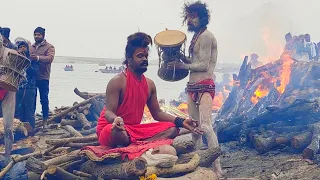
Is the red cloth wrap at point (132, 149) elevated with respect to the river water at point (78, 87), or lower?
elevated

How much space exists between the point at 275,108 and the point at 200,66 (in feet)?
10.0

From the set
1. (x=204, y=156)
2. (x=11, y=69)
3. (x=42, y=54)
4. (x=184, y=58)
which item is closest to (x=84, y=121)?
(x=42, y=54)

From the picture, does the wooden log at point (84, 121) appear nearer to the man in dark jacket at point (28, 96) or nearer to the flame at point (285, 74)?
the man in dark jacket at point (28, 96)

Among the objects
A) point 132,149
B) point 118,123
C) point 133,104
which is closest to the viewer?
point 118,123

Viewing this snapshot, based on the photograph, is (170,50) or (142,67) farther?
(170,50)

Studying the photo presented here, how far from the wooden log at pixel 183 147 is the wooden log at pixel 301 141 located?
9.21 ft

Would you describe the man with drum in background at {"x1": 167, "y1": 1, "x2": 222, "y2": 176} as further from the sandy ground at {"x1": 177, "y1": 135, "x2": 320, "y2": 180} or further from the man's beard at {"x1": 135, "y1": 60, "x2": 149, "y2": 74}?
the man's beard at {"x1": 135, "y1": 60, "x2": 149, "y2": 74}

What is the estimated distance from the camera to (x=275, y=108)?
9211 millimetres

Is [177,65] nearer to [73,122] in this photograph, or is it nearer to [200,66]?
[200,66]

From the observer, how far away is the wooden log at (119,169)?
Result: 5.09 m

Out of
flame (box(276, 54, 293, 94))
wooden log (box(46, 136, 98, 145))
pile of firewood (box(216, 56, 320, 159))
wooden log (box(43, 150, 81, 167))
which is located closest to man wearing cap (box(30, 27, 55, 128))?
wooden log (box(46, 136, 98, 145))

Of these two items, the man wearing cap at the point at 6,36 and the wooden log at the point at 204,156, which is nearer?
the wooden log at the point at 204,156

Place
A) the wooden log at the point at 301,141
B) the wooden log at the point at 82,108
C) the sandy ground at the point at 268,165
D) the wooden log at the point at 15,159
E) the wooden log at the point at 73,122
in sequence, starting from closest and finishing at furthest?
the wooden log at the point at 15,159, the sandy ground at the point at 268,165, the wooden log at the point at 301,141, the wooden log at the point at 73,122, the wooden log at the point at 82,108

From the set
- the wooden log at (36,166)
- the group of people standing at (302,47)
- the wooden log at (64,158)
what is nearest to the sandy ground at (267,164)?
the wooden log at (64,158)
